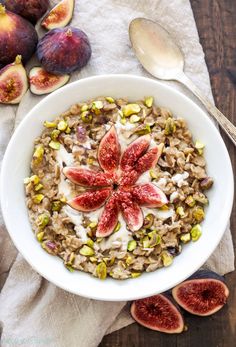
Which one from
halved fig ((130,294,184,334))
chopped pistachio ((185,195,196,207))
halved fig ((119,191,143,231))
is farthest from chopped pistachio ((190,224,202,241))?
halved fig ((130,294,184,334))

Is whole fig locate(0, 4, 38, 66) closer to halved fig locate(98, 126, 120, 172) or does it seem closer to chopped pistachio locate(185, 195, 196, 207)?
halved fig locate(98, 126, 120, 172)

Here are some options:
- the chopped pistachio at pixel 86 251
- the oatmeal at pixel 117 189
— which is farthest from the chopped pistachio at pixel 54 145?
the chopped pistachio at pixel 86 251

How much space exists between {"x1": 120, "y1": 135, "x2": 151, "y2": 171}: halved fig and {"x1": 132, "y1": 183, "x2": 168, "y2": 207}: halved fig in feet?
0.38

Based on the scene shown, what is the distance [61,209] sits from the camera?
8.73ft

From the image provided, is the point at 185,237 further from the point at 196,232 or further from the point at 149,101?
the point at 149,101

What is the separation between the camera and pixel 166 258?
2625mm

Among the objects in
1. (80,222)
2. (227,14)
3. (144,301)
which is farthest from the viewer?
(227,14)

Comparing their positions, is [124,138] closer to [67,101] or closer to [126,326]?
[67,101]

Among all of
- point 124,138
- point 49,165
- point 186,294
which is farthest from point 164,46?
point 186,294

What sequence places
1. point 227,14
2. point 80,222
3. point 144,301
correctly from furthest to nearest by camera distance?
point 227,14
point 144,301
point 80,222

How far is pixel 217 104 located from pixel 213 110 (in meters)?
0.16

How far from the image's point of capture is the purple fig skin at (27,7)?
9.68 ft

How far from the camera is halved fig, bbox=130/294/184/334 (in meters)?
2.95

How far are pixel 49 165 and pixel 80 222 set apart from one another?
288 mm
